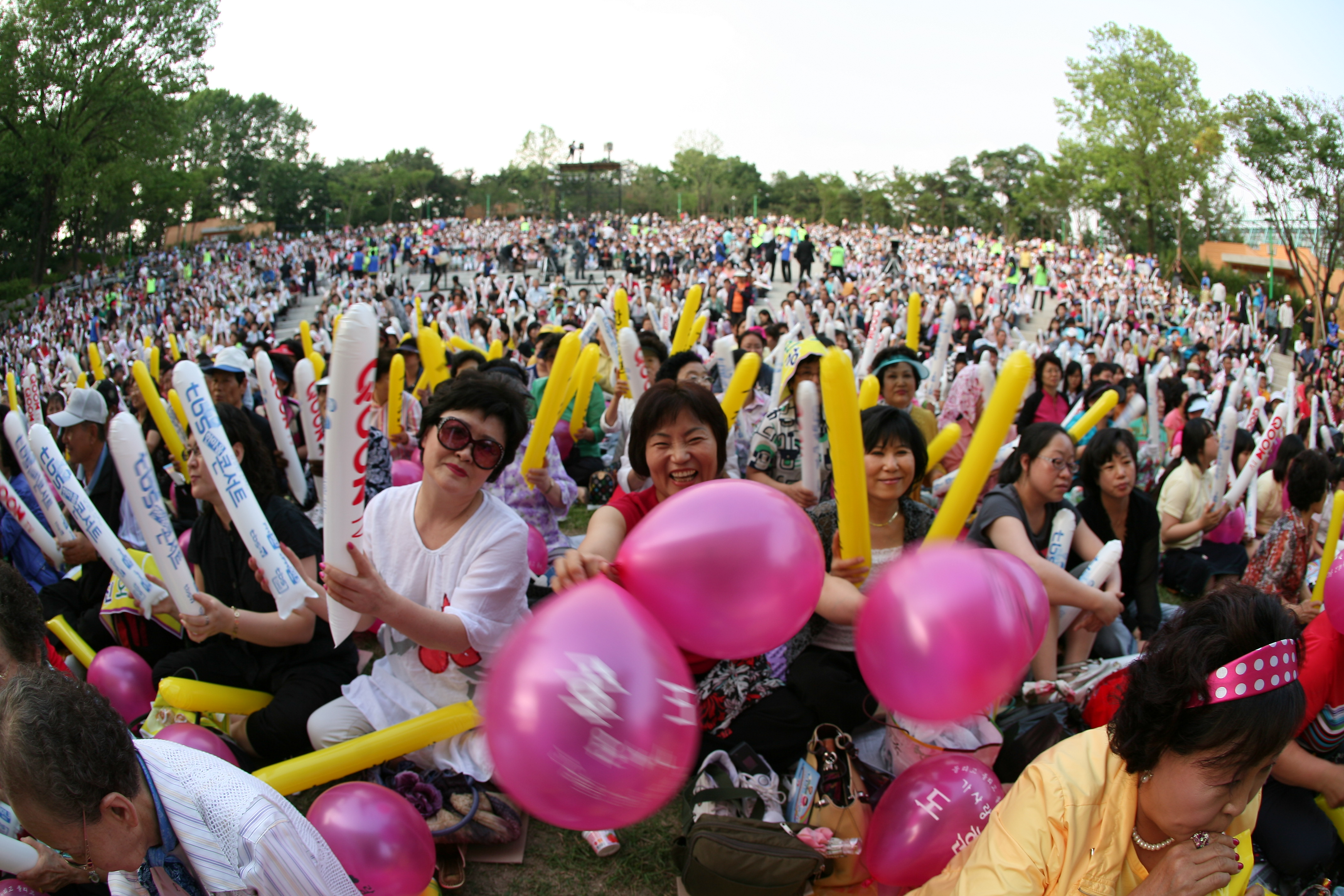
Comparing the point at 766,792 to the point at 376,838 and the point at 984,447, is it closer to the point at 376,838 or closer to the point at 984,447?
the point at 376,838

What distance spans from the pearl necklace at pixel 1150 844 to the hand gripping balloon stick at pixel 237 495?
94.5 inches

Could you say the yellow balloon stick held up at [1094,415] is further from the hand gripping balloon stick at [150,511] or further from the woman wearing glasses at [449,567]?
the hand gripping balloon stick at [150,511]

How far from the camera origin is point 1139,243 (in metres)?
42.6

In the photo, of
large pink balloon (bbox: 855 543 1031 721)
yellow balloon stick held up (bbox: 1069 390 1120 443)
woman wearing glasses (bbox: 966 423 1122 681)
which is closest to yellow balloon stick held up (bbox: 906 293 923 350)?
yellow balloon stick held up (bbox: 1069 390 1120 443)

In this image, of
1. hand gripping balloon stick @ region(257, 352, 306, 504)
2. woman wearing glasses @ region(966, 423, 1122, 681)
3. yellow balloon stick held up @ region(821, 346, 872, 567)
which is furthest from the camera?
hand gripping balloon stick @ region(257, 352, 306, 504)

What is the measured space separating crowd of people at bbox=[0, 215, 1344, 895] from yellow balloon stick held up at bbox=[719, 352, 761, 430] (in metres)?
0.14

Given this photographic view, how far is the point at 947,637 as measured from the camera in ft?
5.74

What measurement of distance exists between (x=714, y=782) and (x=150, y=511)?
209cm

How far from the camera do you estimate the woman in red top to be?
2.56 meters

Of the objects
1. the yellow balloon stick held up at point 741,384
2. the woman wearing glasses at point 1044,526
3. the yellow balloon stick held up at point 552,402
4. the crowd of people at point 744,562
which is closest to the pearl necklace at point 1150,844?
the crowd of people at point 744,562

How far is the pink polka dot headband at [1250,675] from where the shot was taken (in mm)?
1568

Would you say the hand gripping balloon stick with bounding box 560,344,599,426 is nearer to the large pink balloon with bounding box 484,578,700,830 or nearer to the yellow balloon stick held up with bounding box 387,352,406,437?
the yellow balloon stick held up with bounding box 387,352,406,437

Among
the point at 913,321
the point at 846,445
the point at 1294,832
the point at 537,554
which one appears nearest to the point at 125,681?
the point at 537,554

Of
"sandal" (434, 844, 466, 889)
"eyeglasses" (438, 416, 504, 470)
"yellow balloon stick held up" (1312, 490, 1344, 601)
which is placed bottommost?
"sandal" (434, 844, 466, 889)
